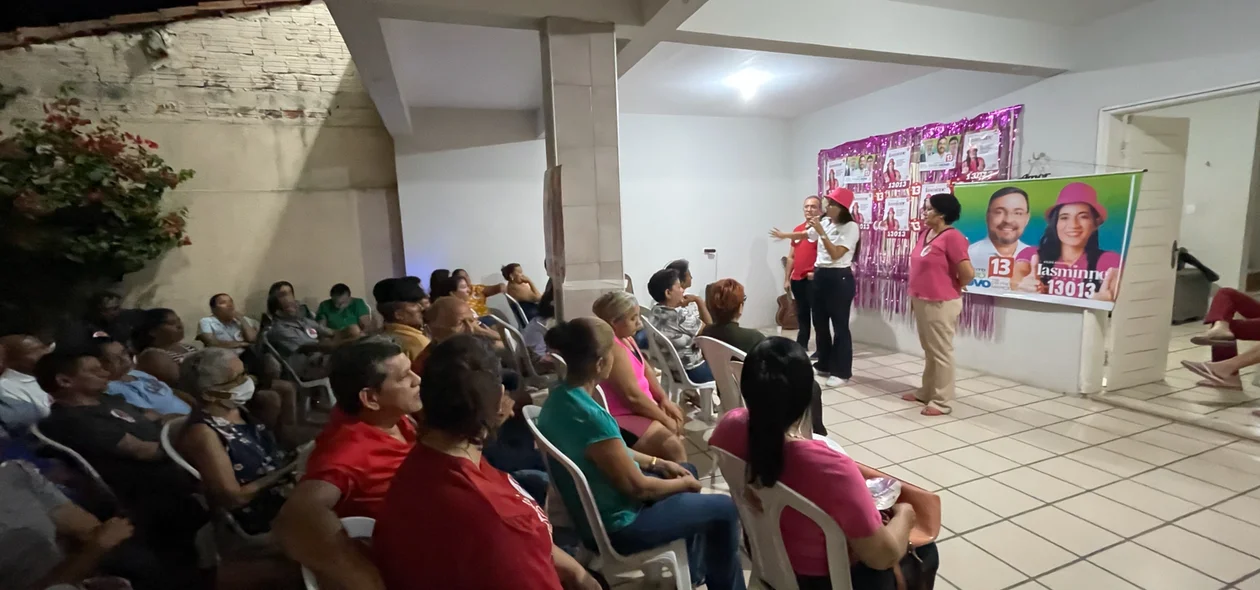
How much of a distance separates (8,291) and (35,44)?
6.32ft

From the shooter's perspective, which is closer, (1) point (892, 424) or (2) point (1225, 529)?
(2) point (1225, 529)

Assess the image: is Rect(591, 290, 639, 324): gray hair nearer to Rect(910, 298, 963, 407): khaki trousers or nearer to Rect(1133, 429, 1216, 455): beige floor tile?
Rect(910, 298, 963, 407): khaki trousers

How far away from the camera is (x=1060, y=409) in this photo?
3709mm

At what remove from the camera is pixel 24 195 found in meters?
3.77

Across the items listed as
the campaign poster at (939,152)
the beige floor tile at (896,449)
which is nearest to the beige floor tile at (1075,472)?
the beige floor tile at (896,449)

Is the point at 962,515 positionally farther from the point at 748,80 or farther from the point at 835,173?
the point at 835,173

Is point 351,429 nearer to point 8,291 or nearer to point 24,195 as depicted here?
point 24,195

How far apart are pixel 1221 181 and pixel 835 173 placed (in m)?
3.63

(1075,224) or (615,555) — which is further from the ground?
(1075,224)

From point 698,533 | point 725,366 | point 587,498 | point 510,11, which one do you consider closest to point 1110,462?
point 725,366

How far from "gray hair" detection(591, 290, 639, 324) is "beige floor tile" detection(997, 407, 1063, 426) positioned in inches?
106

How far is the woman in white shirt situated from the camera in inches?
170

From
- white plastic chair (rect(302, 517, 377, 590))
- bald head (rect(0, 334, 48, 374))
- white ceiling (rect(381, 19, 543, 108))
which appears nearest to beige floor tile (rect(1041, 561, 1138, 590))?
white plastic chair (rect(302, 517, 377, 590))

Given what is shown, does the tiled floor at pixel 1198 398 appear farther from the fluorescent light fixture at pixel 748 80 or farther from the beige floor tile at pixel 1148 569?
the fluorescent light fixture at pixel 748 80
